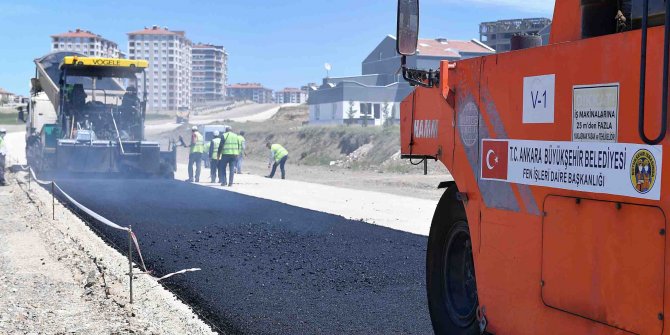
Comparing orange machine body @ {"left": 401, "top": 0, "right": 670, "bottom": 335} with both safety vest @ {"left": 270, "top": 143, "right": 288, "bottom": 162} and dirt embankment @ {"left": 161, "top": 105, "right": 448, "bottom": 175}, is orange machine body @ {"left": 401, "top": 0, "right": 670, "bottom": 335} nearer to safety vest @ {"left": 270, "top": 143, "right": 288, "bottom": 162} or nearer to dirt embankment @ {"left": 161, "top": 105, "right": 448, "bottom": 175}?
safety vest @ {"left": 270, "top": 143, "right": 288, "bottom": 162}

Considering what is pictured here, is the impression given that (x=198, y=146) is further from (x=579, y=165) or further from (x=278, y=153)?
(x=579, y=165)

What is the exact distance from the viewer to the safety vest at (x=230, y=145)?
22.1 meters

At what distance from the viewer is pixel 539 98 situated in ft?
12.8

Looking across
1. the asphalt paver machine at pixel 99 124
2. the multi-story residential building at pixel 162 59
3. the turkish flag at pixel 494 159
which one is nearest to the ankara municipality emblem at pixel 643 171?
the turkish flag at pixel 494 159

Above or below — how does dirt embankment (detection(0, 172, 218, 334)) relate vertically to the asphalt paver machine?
below

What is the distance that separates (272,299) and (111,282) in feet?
6.14

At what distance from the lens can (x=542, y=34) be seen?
15.2 feet

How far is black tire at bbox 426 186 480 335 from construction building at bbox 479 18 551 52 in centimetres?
98

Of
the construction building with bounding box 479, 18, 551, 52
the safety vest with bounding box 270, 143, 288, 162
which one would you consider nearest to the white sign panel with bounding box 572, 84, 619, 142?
the construction building with bounding box 479, 18, 551, 52

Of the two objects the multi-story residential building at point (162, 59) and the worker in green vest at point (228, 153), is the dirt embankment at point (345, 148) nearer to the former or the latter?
the worker in green vest at point (228, 153)

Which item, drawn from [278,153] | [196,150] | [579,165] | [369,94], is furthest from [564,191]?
[369,94]

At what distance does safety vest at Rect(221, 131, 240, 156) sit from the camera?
22.1 m

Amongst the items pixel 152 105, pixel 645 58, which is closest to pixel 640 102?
pixel 645 58

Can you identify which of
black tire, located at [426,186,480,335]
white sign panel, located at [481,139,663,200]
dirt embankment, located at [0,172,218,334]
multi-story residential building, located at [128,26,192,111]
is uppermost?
multi-story residential building, located at [128,26,192,111]
